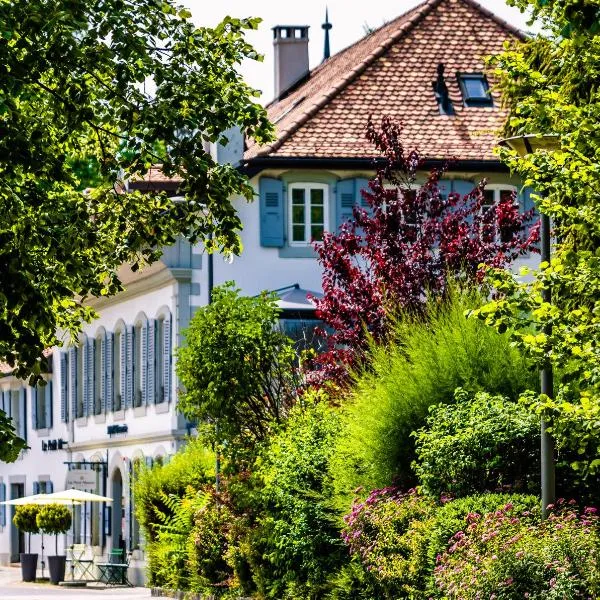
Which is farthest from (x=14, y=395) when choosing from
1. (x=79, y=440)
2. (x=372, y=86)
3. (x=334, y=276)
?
(x=334, y=276)

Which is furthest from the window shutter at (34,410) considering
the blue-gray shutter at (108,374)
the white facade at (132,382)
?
the blue-gray shutter at (108,374)

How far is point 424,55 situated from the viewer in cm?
4697

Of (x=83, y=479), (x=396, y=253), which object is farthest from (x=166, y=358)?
(x=396, y=253)

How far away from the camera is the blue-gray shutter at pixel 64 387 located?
188 feet

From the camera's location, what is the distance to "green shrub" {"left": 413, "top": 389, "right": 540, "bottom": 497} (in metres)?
20.6

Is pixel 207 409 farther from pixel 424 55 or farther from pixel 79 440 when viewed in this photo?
pixel 79 440

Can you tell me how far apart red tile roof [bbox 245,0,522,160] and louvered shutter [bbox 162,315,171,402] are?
5055 mm

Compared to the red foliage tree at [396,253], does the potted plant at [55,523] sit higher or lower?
lower

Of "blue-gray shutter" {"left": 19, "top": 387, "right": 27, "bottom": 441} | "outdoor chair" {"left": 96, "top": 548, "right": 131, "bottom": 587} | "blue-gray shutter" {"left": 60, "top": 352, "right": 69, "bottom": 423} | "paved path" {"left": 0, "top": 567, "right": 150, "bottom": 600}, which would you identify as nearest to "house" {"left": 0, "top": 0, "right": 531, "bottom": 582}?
"outdoor chair" {"left": 96, "top": 548, "right": 131, "bottom": 587}

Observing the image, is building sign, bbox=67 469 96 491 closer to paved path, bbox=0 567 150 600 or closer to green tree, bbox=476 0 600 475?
paved path, bbox=0 567 150 600

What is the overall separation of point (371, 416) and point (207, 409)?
7.41 metres

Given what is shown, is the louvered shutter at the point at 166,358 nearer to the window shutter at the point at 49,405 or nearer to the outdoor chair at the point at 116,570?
the outdoor chair at the point at 116,570

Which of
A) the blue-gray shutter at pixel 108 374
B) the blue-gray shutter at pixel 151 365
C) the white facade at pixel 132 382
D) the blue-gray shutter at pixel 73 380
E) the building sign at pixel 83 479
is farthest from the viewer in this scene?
the blue-gray shutter at pixel 73 380

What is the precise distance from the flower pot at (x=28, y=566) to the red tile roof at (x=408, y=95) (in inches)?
518
